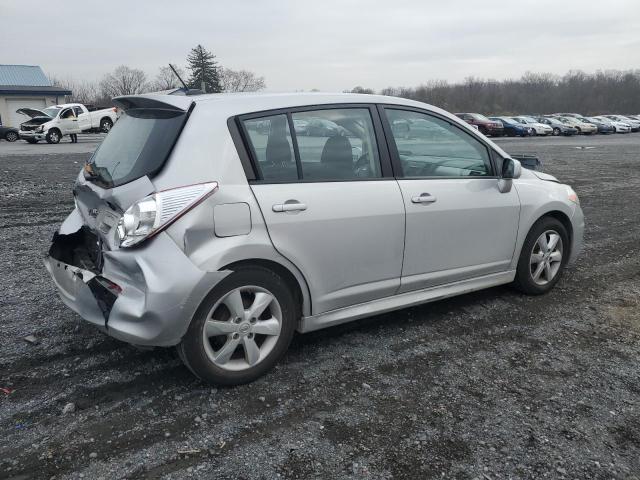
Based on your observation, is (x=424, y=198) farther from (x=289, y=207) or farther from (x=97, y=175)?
(x=97, y=175)

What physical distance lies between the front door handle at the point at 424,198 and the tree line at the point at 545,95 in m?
78.7

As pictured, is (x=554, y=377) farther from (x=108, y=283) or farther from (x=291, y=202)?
(x=108, y=283)

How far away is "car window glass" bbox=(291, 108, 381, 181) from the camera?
11.2 feet

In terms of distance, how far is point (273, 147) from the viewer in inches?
130

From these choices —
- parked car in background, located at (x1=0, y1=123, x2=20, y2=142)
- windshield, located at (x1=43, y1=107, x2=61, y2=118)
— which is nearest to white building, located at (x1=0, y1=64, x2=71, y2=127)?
parked car in background, located at (x1=0, y1=123, x2=20, y2=142)

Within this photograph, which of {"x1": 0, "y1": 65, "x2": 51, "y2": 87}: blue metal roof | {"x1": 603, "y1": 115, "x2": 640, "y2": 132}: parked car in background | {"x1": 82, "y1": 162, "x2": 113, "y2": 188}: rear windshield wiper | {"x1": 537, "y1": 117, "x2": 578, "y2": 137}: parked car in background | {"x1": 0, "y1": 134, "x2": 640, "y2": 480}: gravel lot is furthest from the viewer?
{"x1": 603, "y1": 115, "x2": 640, "y2": 132}: parked car in background

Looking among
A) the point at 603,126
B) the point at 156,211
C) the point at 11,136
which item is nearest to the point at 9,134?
the point at 11,136

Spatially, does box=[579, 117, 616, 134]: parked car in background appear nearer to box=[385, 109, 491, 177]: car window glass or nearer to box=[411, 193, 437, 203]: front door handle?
box=[385, 109, 491, 177]: car window glass

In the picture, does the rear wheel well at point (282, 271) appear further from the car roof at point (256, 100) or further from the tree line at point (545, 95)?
the tree line at point (545, 95)

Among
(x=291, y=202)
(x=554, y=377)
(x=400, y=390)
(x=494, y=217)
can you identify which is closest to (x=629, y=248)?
(x=494, y=217)

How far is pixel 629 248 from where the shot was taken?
6.52m

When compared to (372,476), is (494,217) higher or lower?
higher

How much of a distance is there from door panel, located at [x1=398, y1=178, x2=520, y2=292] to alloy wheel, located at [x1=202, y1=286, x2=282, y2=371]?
1.07m

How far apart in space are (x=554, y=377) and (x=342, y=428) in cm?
146
